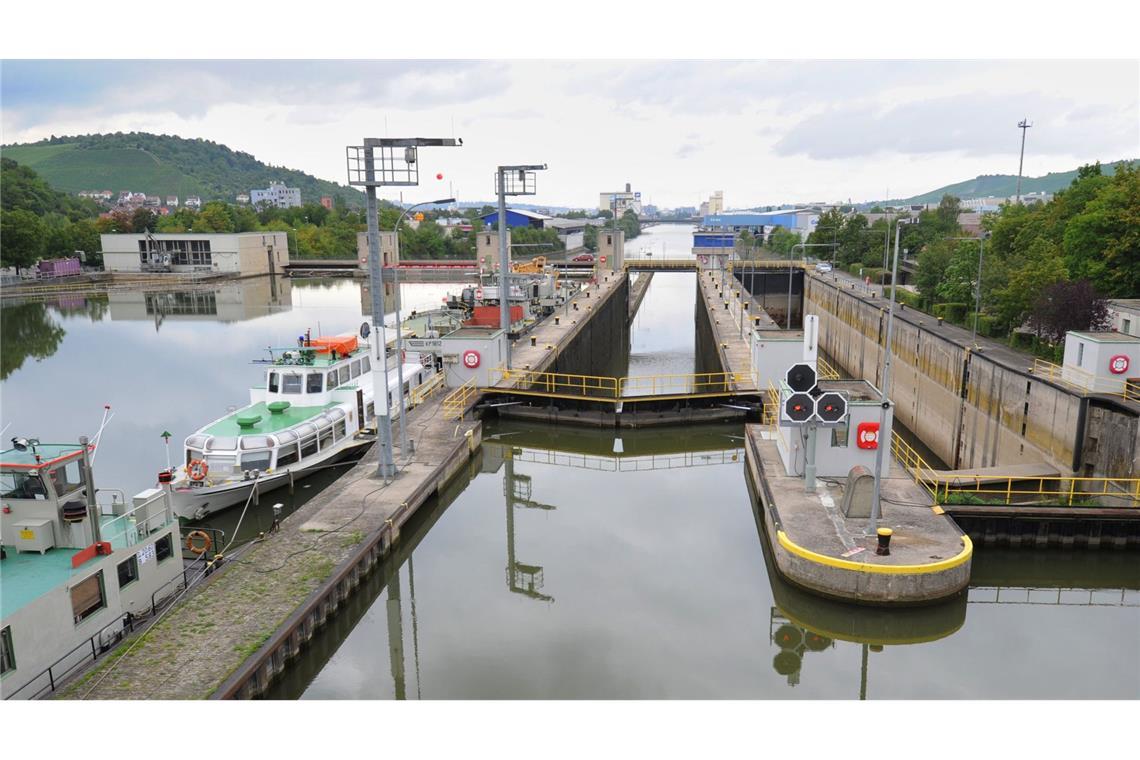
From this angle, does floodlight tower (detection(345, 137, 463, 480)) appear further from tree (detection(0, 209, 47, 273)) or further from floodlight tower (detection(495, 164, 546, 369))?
tree (detection(0, 209, 47, 273))

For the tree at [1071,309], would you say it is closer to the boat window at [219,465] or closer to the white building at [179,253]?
the boat window at [219,465]

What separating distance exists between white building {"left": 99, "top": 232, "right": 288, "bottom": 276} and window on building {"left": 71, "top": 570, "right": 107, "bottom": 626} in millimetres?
93358

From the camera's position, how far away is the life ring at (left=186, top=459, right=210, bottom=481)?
19.0 m

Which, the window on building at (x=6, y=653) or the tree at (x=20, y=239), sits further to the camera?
the tree at (x=20, y=239)

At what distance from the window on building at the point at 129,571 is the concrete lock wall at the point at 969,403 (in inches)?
949

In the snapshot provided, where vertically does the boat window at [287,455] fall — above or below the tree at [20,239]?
below

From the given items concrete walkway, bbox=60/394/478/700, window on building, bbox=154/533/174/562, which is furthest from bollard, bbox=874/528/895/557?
window on building, bbox=154/533/174/562

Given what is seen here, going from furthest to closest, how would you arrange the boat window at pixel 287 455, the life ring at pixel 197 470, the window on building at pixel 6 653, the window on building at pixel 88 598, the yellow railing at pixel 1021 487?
1. the boat window at pixel 287 455
2. the life ring at pixel 197 470
3. the yellow railing at pixel 1021 487
4. the window on building at pixel 88 598
5. the window on building at pixel 6 653

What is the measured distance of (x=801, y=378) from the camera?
17.3 metres

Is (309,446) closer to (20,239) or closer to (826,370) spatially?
(826,370)

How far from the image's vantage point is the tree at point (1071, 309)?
26.0m

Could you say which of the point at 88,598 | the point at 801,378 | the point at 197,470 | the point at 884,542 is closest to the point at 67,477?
the point at 88,598

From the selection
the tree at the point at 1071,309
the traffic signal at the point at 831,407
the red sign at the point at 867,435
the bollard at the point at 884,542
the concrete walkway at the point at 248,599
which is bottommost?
the concrete walkway at the point at 248,599

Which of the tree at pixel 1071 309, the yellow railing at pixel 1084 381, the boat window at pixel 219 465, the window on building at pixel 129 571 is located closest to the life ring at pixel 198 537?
the boat window at pixel 219 465
